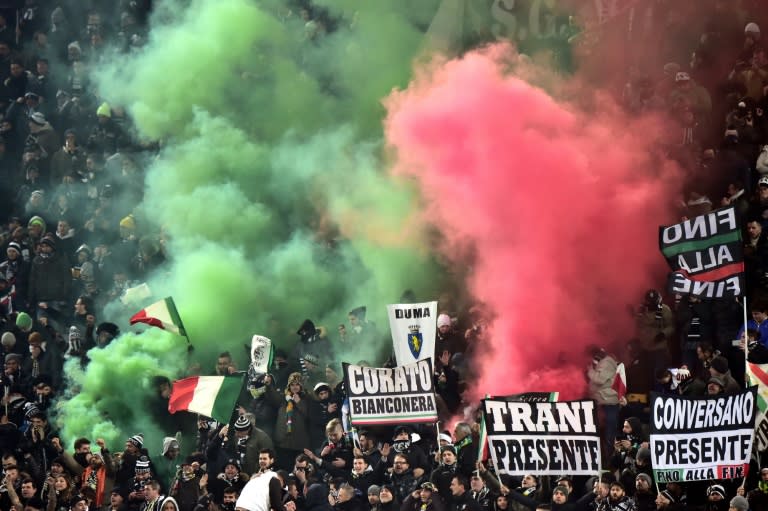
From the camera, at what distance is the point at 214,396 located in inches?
595

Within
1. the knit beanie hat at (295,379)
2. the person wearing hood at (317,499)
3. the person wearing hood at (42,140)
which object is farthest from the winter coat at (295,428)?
the person wearing hood at (42,140)

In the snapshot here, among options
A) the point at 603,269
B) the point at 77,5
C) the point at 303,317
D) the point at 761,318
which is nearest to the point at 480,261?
the point at 603,269

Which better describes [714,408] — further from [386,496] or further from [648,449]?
[386,496]

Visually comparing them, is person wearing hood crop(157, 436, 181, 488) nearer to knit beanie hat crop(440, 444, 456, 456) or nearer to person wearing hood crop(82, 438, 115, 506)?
person wearing hood crop(82, 438, 115, 506)

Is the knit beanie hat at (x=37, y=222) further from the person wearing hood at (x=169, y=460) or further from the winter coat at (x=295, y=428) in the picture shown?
the winter coat at (x=295, y=428)

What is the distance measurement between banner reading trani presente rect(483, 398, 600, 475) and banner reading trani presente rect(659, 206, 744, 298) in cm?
138

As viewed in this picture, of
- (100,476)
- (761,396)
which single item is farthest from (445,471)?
(100,476)

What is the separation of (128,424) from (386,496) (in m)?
4.87

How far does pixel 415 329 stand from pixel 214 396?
2185 millimetres

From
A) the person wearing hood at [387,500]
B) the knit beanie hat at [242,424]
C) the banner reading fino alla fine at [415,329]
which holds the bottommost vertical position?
the person wearing hood at [387,500]

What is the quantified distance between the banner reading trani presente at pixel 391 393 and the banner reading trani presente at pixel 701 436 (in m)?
2.70

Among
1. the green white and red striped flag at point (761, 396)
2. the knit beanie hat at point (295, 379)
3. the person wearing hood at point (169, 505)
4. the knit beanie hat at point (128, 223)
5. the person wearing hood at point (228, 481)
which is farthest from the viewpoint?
the knit beanie hat at point (128, 223)

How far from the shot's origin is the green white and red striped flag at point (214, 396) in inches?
592

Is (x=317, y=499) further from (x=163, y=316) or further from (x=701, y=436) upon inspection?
(x=163, y=316)
